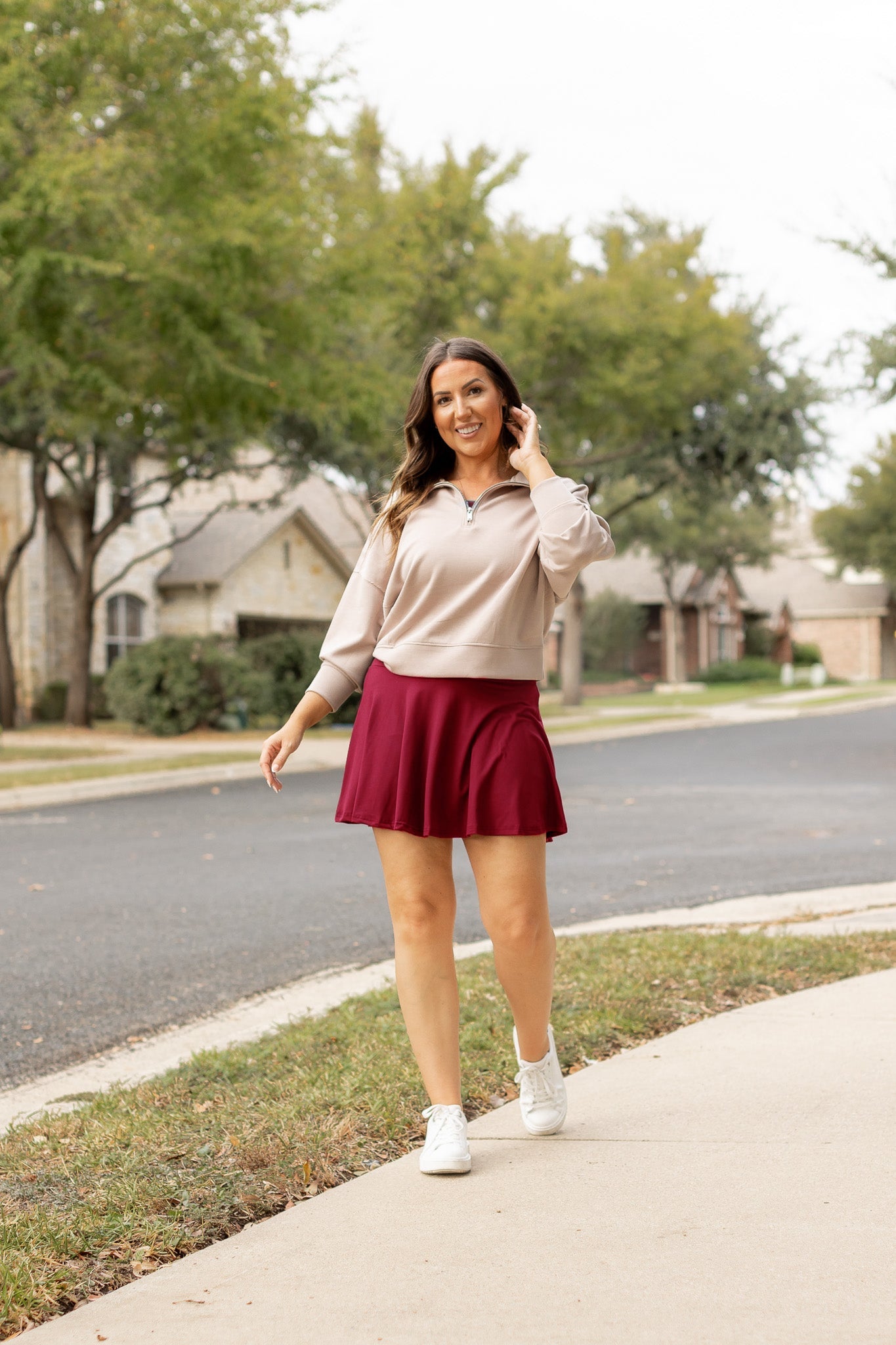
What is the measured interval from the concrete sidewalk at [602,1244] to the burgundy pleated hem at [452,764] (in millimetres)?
843

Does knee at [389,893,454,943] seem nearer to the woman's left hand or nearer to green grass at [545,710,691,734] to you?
the woman's left hand

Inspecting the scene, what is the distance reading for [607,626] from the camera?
4931cm

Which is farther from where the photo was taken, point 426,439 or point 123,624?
point 123,624

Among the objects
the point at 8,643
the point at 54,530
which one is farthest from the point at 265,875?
the point at 54,530

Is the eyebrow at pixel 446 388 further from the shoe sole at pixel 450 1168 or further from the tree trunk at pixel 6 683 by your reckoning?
the tree trunk at pixel 6 683

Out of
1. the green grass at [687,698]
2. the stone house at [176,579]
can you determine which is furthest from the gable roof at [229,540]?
the green grass at [687,698]

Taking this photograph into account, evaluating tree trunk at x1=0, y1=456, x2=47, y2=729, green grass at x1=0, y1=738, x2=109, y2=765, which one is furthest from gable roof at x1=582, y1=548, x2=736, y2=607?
green grass at x1=0, y1=738, x2=109, y2=765

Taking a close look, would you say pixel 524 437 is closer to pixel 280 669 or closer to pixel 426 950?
pixel 426 950

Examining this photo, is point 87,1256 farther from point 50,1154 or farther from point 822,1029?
point 822,1029

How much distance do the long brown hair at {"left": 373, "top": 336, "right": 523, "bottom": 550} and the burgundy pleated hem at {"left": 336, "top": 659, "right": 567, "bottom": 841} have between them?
45 cm

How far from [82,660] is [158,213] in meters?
11.7

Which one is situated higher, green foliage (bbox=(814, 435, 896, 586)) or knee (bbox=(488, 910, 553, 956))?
green foliage (bbox=(814, 435, 896, 586))

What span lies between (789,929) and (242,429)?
13.7 meters

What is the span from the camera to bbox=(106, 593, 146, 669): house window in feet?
97.2
